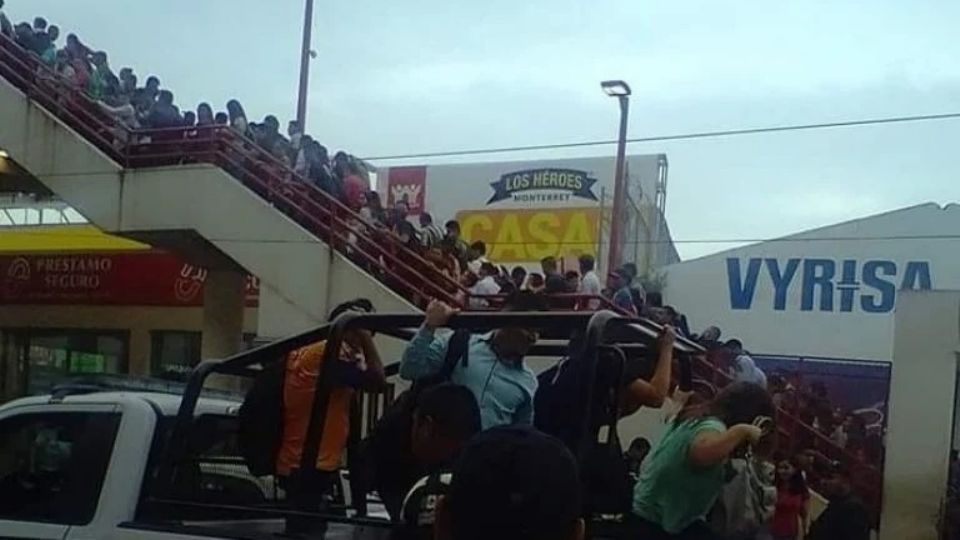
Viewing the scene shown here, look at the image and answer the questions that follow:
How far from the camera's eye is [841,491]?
9.45 m

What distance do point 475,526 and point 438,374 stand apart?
282 centimetres

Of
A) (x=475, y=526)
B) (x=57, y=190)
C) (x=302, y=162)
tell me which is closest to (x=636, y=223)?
(x=302, y=162)

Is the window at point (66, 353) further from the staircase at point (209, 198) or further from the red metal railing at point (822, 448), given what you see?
the red metal railing at point (822, 448)

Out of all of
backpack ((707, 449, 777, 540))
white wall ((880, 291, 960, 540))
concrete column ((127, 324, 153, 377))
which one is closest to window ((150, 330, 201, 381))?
concrete column ((127, 324, 153, 377))

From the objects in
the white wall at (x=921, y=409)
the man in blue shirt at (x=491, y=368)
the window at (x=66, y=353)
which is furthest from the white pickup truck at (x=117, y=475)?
the window at (x=66, y=353)

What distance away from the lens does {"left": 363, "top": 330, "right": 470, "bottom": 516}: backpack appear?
475cm

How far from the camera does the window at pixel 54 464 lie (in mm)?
5012

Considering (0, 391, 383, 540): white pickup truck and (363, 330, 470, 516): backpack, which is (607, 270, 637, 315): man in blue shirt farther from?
(363, 330, 470, 516): backpack

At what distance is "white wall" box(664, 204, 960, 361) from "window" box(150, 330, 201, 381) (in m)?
7.04

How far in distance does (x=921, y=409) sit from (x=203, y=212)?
8873mm

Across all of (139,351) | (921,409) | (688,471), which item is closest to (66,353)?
(139,351)

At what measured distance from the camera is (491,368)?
481cm

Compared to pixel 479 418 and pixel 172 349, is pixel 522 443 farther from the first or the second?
pixel 172 349

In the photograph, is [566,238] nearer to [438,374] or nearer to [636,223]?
[636,223]
